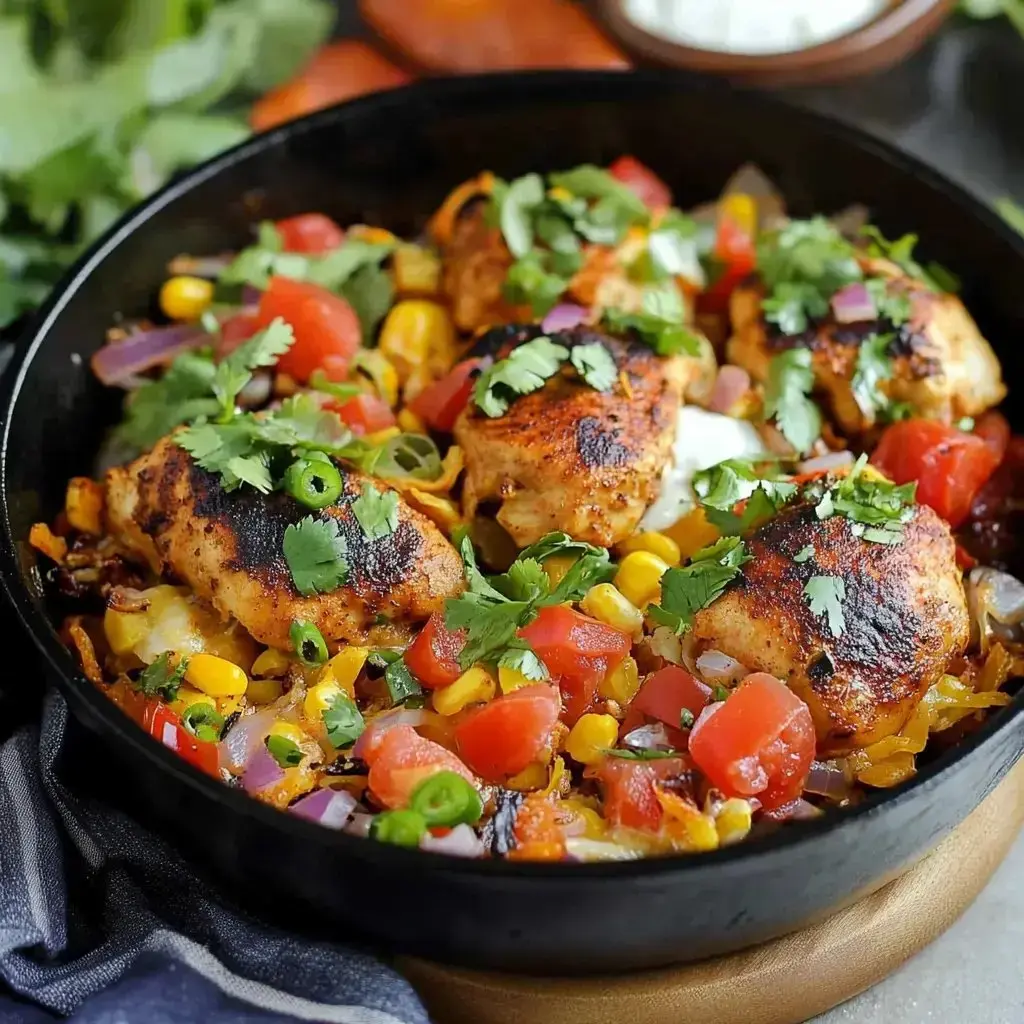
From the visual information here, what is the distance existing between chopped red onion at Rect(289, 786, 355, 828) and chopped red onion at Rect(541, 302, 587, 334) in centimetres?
153

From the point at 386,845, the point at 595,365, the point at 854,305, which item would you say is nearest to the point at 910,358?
the point at 854,305

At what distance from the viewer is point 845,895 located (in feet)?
9.91

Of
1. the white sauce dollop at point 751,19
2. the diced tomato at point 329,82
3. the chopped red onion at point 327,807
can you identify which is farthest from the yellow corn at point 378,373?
the white sauce dollop at point 751,19

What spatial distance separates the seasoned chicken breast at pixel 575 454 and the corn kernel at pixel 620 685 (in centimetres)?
37

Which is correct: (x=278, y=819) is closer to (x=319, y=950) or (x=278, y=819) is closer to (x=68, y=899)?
(x=319, y=950)

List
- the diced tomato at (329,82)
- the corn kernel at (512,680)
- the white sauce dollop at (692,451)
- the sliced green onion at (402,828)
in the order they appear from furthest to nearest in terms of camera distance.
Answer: the diced tomato at (329,82)
the white sauce dollop at (692,451)
the corn kernel at (512,680)
the sliced green onion at (402,828)

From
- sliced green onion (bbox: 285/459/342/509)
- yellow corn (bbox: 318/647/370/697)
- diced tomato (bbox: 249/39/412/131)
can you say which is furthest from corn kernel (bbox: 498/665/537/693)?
diced tomato (bbox: 249/39/412/131)

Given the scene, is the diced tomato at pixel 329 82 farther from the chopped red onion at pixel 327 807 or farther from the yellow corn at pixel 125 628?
the chopped red onion at pixel 327 807

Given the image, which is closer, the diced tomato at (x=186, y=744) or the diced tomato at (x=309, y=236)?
the diced tomato at (x=186, y=744)

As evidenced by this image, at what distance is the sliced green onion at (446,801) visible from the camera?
9.51ft

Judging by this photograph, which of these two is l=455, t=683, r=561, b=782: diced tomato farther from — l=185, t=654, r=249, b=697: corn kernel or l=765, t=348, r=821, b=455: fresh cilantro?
l=765, t=348, r=821, b=455: fresh cilantro

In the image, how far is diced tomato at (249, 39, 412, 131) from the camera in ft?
18.9

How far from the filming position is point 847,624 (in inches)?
124

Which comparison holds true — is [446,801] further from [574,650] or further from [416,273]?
[416,273]
